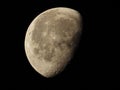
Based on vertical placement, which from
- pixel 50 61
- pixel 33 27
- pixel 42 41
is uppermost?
pixel 33 27

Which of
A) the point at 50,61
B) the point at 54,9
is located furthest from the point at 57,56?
the point at 54,9

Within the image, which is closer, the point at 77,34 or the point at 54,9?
the point at 77,34

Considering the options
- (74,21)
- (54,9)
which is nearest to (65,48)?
(74,21)

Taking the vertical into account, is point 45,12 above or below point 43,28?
above

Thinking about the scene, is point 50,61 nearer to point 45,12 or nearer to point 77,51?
point 77,51

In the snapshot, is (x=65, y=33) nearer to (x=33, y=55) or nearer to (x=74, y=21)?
(x=74, y=21)

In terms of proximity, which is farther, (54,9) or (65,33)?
(54,9)
